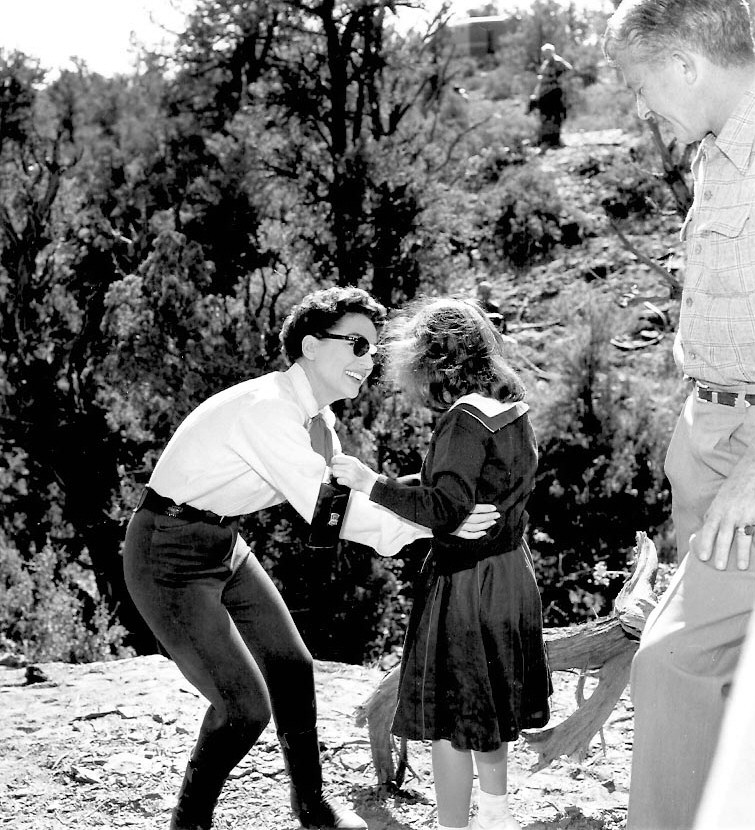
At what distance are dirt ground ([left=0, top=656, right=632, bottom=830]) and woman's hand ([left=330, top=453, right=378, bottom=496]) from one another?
1.35 metres

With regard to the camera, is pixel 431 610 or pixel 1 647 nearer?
pixel 431 610

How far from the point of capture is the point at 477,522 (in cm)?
289

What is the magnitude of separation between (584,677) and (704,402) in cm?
173

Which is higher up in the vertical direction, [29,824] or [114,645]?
[29,824]

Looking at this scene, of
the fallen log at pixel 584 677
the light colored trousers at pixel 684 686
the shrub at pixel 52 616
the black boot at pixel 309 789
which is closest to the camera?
the light colored trousers at pixel 684 686

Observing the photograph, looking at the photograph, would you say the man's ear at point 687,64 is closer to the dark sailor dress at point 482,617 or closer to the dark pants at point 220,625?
the dark sailor dress at point 482,617

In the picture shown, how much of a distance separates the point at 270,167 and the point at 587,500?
419 cm

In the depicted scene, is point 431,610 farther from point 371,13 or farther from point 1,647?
point 371,13

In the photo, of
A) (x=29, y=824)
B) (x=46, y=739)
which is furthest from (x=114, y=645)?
A: (x=29, y=824)

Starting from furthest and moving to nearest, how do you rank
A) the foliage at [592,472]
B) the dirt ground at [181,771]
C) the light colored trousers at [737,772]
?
the foliage at [592,472], the dirt ground at [181,771], the light colored trousers at [737,772]

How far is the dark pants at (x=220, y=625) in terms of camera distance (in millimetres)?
3045

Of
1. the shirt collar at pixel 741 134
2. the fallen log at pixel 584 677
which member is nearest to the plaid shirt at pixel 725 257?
the shirt collar at pixel 741 134

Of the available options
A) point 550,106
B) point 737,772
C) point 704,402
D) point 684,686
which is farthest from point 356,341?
point 550,106

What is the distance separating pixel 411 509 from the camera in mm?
2836
